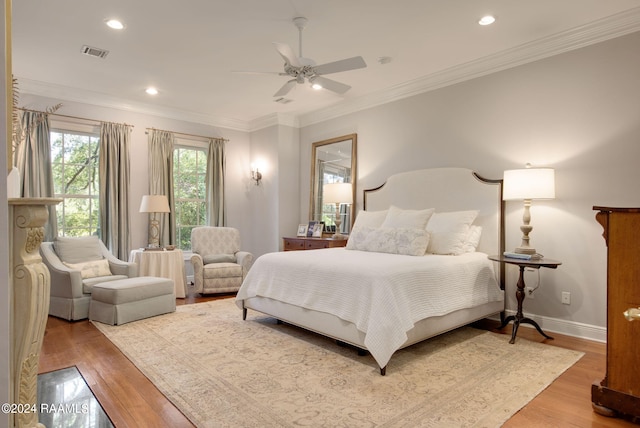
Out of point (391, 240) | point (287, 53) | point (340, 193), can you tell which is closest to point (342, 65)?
point (287, 53)

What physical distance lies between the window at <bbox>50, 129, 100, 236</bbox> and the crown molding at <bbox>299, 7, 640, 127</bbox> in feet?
12.1

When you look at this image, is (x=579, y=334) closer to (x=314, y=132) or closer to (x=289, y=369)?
(x=289, y=369)

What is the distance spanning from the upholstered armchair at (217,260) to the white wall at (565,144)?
3.12 m

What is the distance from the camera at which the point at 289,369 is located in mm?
2617

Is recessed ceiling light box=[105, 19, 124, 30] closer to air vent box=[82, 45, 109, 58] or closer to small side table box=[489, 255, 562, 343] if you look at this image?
air vent box=[82, 45, 109, 58]

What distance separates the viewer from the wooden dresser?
1.96 metres

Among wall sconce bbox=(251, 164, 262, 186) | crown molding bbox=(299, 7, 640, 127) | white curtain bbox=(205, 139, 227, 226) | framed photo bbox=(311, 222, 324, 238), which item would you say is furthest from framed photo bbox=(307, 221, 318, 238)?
crown molding bbox=(299, 7, 640, 127)

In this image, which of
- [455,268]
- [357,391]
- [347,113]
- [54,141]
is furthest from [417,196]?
[54,141]

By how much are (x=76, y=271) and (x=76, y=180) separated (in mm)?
1785

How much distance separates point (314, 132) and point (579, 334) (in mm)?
4385

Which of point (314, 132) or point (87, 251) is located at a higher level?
point (314, 132)

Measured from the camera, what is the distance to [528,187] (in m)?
3.27

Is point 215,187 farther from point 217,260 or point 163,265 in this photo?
point 163,265

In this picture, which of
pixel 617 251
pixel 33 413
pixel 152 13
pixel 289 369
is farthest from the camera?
pixel 152 13
